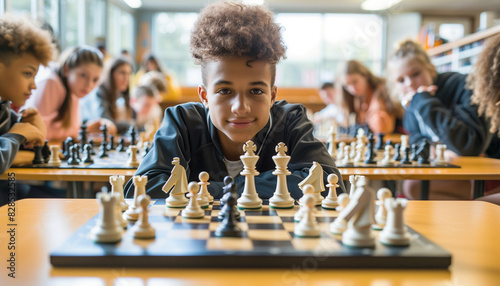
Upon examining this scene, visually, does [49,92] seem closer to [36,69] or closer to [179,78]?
[36,69]

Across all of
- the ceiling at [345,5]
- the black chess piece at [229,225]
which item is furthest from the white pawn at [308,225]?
the ceiling at [345,5]

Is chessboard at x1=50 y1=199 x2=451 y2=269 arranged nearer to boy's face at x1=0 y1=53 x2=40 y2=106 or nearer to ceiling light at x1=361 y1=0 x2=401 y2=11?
boy's face at x1=0 y1=53 x2=40 y2=106

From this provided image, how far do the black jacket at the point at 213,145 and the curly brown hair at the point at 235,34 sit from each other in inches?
8.7

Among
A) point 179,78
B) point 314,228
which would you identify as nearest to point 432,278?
point 314,228

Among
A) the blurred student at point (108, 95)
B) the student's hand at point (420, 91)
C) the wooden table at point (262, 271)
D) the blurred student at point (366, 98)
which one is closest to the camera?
the wooden table at point (262, 271)

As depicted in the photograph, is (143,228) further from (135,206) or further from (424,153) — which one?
(424,153)

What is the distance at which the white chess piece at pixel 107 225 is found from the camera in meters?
0.83

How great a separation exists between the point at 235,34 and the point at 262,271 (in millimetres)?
862

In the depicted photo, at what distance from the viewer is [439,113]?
9.08 ft

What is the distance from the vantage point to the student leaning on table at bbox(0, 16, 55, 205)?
2.07 m

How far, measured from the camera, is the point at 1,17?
216cm

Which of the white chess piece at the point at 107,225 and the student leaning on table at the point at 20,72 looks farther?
the student leaning on table at the point at 20,72

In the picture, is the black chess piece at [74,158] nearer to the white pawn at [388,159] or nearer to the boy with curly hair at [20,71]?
the boy with curly hair at [20,71]

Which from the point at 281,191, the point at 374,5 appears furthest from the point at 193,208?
the point at 374,5
